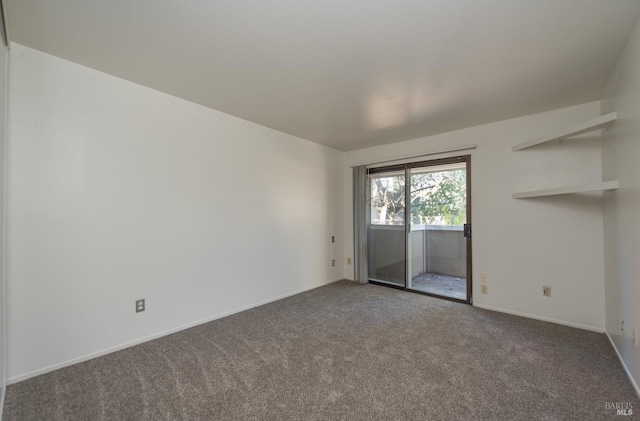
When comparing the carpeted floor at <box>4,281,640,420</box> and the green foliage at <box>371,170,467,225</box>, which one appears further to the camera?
the green foliage at <box>371,170,467,225</box>

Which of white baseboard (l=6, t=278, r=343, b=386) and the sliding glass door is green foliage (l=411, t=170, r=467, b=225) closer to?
the sliding glass door

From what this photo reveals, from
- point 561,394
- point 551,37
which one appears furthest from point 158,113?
point 561,394

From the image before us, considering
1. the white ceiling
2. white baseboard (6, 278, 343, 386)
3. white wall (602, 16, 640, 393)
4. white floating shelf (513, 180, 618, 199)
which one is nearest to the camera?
the white ceiling

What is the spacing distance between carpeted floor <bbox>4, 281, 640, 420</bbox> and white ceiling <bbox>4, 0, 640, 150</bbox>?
7.70ft

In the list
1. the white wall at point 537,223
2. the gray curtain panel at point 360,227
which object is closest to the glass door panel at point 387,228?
the gray curtain panel at point 360,227

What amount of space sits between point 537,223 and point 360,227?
7.73 ft

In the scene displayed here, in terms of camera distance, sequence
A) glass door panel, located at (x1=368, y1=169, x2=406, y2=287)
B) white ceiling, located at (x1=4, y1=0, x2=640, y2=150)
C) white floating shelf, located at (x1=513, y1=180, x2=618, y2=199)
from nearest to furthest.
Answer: white ceiling, located at (x1=4, y1=0, x2=640, y2=150)
white floating shelf, located at (x1=513, y1=180, x2=618, y2=199)
glass door panel, located at (x1=368, y1=169, x2=406, y2=287)

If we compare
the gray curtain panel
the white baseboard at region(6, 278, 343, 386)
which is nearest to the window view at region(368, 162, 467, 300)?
the gray curtain panel

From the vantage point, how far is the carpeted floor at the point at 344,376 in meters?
1.62

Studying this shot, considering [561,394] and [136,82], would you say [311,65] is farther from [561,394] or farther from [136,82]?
[561,394]

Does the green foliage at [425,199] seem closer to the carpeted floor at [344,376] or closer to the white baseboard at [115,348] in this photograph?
the carpeted floor at [344,376]

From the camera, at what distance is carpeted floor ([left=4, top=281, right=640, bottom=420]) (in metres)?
1.62

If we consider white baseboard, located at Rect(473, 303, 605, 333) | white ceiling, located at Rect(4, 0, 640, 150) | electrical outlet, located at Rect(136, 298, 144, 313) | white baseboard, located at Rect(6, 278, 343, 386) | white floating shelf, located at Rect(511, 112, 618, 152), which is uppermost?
white ceiling, located at Rect(4, 0, 640, 150)

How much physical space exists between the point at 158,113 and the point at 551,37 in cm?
320
